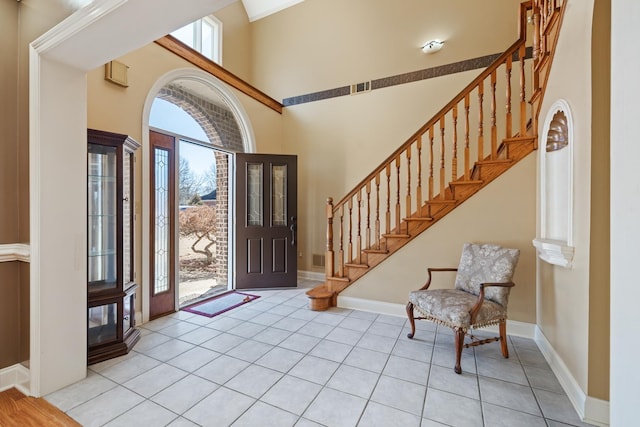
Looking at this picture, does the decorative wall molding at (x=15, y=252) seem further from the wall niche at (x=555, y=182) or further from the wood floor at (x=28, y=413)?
the wall niche at (x=555, y=182)

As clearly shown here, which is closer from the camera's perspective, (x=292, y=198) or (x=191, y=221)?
(x=292, y=198)

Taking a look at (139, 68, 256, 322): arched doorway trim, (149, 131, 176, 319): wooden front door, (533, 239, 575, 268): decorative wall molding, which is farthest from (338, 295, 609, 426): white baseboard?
(139, 68, 256, 322): arched doorway trim

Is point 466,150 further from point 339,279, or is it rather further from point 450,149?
point 339,279

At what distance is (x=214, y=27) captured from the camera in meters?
5.03

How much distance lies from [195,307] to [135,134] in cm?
216

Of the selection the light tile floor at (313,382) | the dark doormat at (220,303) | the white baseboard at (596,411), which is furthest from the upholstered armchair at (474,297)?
the dark doormat at (220,303)

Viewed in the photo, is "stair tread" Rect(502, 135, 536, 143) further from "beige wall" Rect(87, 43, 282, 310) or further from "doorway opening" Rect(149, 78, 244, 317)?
"beige wall" Rect(87, 43, 282, 310)

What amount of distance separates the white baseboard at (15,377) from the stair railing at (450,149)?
2.83 metres

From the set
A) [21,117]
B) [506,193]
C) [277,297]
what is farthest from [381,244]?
[21,117]

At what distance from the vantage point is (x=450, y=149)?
4.02 m

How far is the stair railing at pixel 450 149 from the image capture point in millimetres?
2959

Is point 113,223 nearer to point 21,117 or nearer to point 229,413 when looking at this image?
point 21,117

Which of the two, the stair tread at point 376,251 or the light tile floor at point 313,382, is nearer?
the light tile floor at point 313,382

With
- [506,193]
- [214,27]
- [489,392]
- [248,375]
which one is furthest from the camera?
[214,27]
